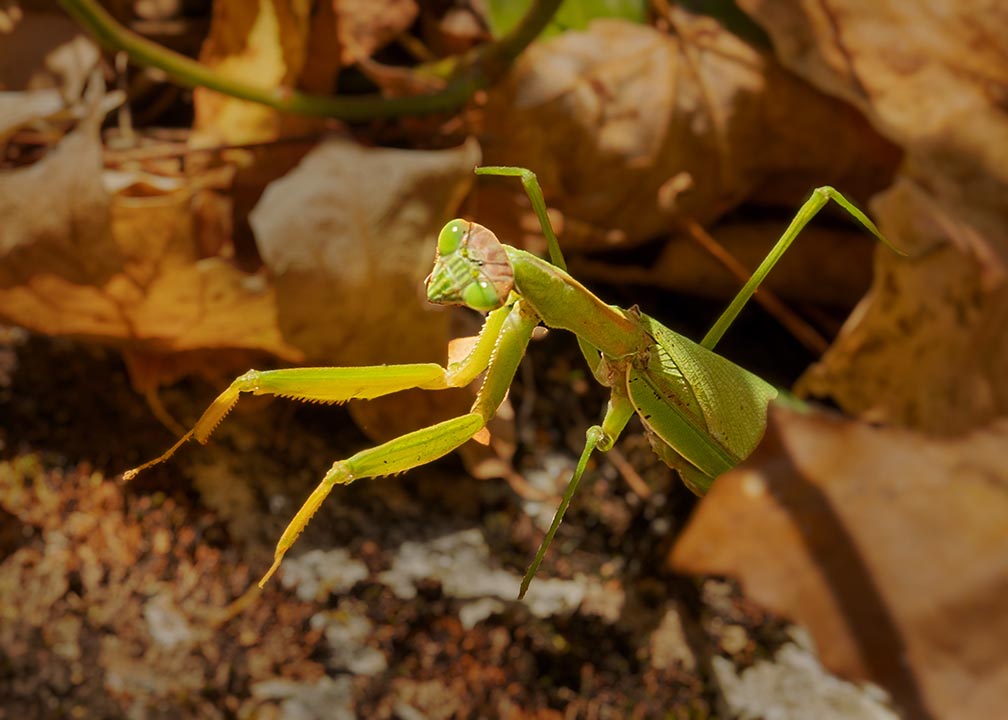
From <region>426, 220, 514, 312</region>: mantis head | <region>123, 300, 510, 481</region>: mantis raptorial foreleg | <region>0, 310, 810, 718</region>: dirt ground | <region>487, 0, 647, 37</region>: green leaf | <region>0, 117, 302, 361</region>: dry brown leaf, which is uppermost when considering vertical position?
<region>426, 220, 514, 312</region>: mantis head

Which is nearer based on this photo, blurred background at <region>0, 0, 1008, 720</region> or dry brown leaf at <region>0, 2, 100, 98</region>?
blurred background at <region>0, 0, 1008, 720</region>

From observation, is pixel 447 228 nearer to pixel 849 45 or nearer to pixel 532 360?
pixel 532 360

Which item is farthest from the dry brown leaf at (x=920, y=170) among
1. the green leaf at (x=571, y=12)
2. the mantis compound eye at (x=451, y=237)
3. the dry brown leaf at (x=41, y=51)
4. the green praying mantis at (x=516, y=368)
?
the dry brown leaf at (x=41, y=51)

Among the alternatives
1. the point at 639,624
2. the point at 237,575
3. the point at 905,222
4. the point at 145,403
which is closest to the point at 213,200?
the point at 145,403

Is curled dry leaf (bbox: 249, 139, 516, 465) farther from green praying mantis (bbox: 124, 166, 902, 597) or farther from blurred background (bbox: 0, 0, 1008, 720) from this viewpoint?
green praying mantis (bbox: 124, 166, 902, 597)

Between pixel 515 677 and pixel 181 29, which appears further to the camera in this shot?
pixel 181 29

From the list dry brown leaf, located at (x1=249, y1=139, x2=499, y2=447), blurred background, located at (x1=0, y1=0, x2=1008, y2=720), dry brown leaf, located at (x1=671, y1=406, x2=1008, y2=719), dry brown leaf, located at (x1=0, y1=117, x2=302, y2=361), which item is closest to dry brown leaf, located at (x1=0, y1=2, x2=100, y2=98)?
blurred background, located at (x1=0, y1=0, x2=1008, y2=720)

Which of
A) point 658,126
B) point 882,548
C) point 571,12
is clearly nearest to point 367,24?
point 571,12
